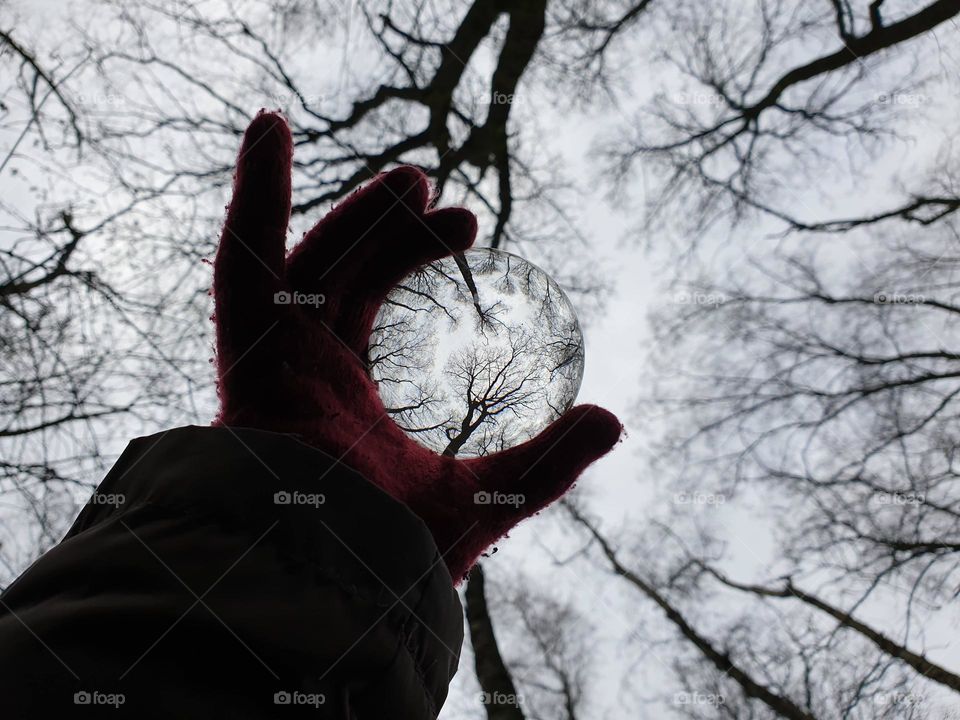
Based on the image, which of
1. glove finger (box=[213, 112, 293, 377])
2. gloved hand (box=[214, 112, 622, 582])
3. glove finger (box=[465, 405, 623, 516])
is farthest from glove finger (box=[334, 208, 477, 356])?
glove finger (box=[465, 405, 623, 516])

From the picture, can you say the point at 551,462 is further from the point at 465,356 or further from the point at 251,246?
the point at 251,246

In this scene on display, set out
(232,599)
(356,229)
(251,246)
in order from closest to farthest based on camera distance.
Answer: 1. (232,599)
2. (251,246)
3. (356,229)

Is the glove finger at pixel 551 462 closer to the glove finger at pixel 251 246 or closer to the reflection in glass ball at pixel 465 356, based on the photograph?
the reflection in glass ball at pixel 465 356

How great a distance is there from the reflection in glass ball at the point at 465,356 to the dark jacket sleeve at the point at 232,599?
65cm

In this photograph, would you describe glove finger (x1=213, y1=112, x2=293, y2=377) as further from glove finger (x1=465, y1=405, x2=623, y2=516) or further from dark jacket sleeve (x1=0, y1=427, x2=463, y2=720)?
glove finger (x1=465, y1=405, x2=623, y2=516)

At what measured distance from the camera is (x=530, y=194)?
22.4 feet

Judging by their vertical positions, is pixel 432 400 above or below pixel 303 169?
below

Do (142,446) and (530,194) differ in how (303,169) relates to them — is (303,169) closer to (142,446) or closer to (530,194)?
(530,194)

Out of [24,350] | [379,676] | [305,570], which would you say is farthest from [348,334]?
[24,350]

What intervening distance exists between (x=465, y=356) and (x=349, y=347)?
36cm

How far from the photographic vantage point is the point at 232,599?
3.75 feet

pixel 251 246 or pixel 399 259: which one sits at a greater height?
pixel 399 259

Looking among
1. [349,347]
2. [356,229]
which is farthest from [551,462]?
[356,229]

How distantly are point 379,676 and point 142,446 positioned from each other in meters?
0.73
